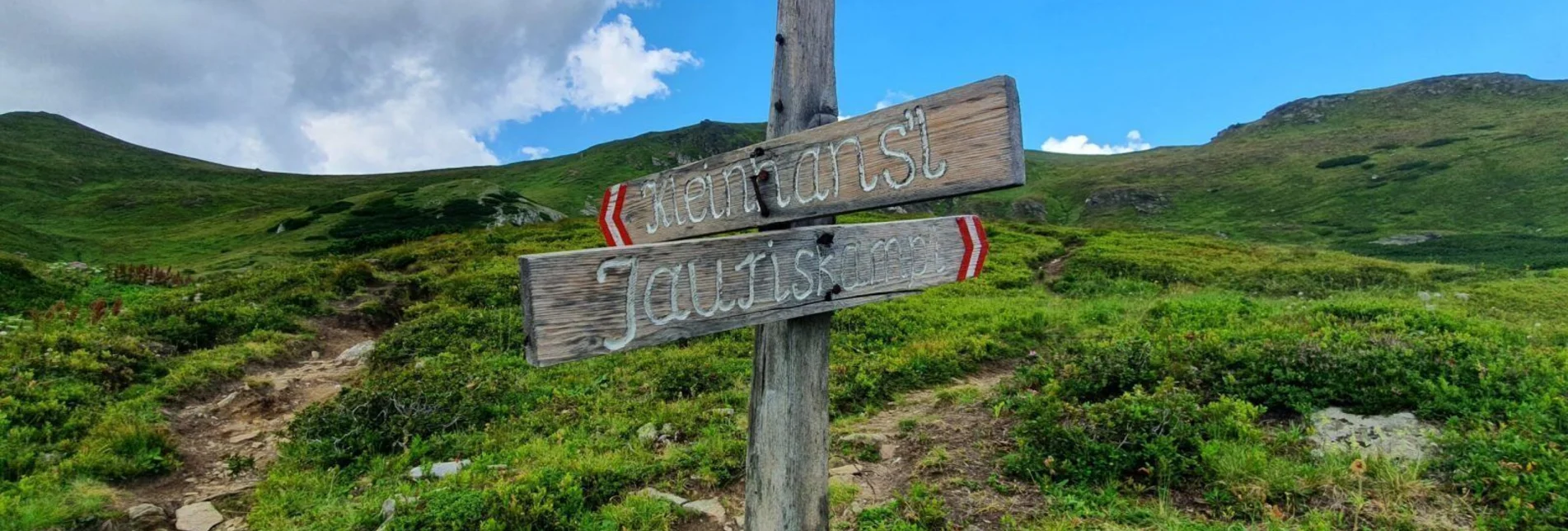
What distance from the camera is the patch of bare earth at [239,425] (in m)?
5.88

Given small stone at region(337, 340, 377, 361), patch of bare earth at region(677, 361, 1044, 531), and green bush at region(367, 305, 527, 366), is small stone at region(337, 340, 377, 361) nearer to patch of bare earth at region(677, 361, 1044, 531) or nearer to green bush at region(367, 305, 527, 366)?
green bush at region(367, 305, 527, 366)

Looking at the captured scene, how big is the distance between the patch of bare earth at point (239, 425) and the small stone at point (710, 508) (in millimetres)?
4314

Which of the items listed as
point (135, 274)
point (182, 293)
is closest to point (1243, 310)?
point (182, 293)

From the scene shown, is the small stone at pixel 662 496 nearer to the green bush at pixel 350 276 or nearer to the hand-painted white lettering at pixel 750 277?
the hand-painted white lettering at pixel 750 277

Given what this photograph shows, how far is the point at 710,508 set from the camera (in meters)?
5.02

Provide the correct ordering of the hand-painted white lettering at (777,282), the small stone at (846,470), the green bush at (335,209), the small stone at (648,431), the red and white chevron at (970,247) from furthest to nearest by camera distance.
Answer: the green bush at (335,209) < the small stone at (648,431) < the small stone at (846,470) < the red and white chevron at (970,247) < the hand-painted white lettering at (777,282)

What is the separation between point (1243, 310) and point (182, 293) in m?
19.7

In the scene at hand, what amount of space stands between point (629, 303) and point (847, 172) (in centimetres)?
108

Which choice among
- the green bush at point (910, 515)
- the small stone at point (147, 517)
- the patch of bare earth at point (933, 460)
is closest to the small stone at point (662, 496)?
the patch of bare earth at point (933, 460)

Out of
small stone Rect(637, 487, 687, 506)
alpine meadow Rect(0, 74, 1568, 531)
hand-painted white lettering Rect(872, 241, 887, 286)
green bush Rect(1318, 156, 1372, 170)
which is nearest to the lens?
hand-painted white lettering Rect(872, 241, 887, 286)

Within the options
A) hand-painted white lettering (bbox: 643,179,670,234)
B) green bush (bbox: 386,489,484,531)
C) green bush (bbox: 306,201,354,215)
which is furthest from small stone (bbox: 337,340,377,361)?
green bush (bbox: 306,201,354,215)

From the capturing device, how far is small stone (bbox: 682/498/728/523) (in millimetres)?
4906

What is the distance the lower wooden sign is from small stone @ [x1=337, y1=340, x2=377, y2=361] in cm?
994

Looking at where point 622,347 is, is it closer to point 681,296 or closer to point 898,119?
point 681,296
